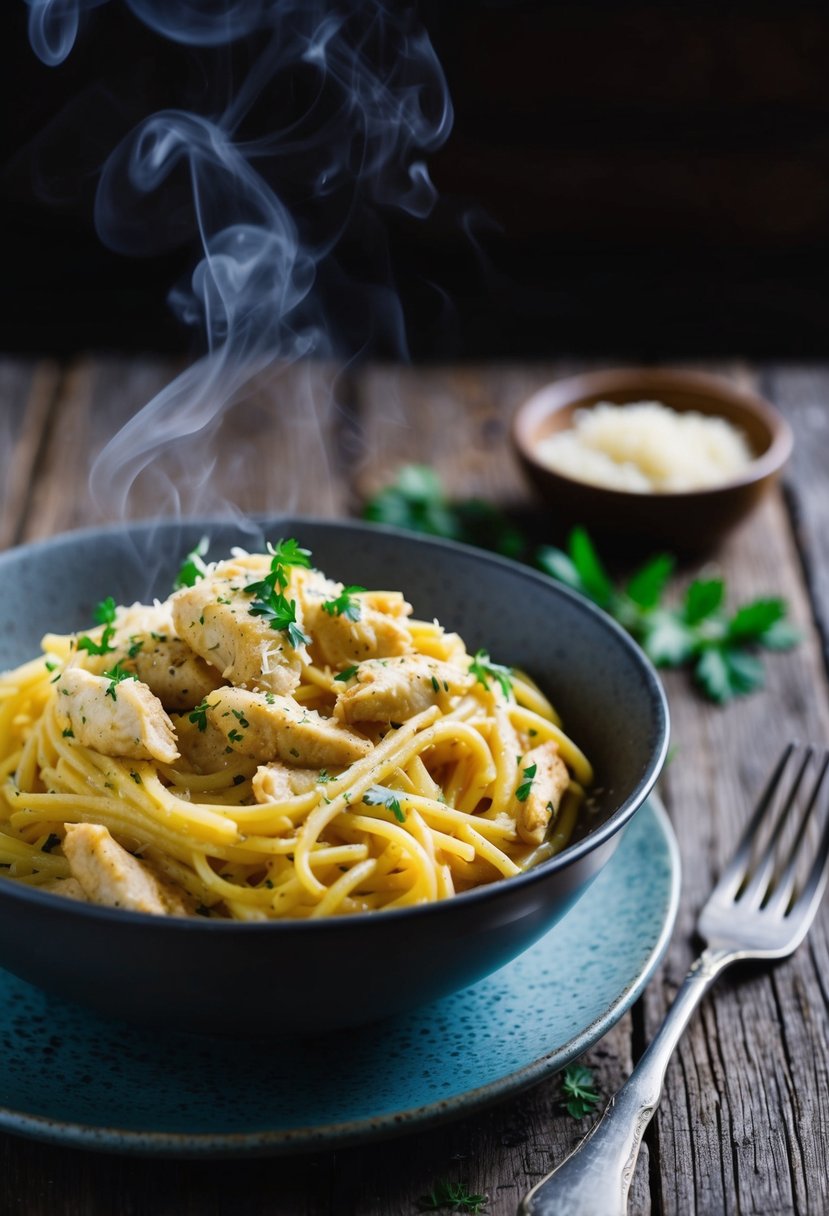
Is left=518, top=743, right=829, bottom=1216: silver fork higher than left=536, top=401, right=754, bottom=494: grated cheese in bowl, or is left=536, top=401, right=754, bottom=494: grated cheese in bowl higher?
left=518, top=743, right=829, bottom=1216: silver fork

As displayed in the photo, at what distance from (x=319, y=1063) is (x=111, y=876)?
0.65 metres

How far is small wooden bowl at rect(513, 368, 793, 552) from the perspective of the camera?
5746 mm

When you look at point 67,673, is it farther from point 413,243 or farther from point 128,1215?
point 413,243

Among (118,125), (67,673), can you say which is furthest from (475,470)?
(67,673)

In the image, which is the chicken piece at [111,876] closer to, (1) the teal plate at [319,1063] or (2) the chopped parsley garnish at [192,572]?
(1) the teal plate at [319,1063]

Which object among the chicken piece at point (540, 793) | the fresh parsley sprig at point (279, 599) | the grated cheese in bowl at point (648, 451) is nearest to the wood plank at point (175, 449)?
the grated cheese in bowl at point (648, 451)

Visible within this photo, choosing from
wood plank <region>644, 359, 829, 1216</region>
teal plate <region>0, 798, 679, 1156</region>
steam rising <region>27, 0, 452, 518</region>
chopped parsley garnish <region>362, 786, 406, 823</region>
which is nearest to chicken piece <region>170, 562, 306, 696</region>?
chopped parsley garnish <region>362, 786, 406, 823</region>

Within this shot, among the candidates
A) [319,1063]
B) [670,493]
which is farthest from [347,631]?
[670,493]

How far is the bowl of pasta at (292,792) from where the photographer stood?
9.02 feet

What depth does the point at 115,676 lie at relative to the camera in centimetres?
332

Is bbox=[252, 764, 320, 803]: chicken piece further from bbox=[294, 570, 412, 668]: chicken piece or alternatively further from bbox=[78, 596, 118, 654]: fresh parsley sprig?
bbox=[78, 596, 118, 654]: fresh parsley sprig

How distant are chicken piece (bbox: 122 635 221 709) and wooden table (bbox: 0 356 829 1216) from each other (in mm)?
1069

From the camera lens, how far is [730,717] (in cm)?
501

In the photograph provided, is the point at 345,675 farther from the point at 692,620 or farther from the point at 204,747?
the point at 692,620
